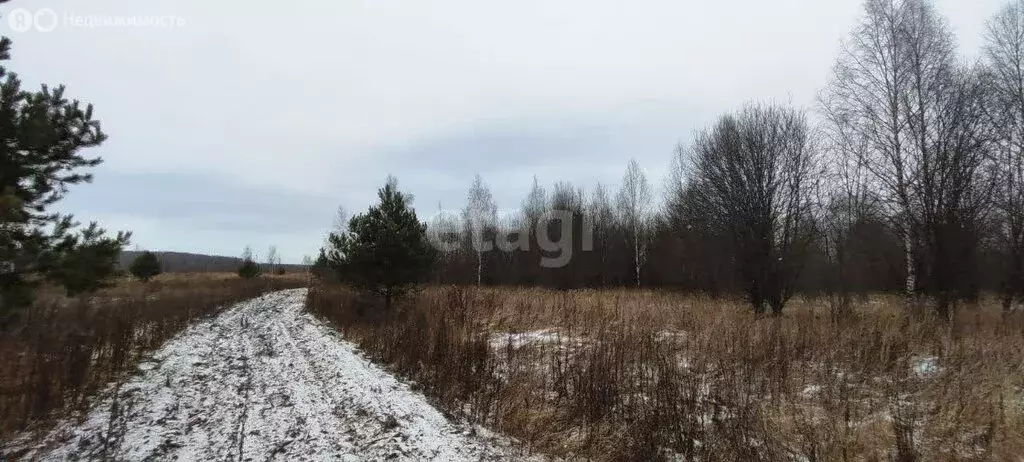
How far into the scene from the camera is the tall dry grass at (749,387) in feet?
13.9

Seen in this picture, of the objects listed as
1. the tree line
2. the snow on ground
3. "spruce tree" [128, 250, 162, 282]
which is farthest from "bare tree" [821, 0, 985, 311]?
"spruce tree" [128, 250, 162, 282]

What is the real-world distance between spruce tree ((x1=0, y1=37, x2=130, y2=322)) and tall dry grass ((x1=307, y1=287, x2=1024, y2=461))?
4045 millimetres

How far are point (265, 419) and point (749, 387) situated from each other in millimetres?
5621

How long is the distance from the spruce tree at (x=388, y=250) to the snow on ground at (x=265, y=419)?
17.1ft

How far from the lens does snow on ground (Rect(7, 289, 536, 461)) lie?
4.39 meters

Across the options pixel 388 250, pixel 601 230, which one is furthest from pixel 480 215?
pixel 388 250

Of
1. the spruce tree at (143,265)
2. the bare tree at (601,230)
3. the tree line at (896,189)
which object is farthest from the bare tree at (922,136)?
the spruce tree at (143,265)

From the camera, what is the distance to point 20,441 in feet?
14.8

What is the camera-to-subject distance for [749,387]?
5.51 metres

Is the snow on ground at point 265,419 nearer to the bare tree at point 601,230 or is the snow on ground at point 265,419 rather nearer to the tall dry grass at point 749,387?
the tall dry grass at point 749,387

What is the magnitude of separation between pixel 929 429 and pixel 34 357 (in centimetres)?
1035

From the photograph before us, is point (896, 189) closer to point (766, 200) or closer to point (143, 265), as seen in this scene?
point (766, 200)

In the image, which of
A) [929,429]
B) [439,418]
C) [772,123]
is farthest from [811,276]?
[439,418]

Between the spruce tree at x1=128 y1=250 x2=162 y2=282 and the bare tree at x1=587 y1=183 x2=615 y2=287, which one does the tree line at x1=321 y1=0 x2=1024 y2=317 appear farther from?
the spruce tree at x1=128 y1=250 x2=162 y2=282
